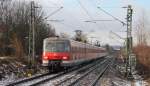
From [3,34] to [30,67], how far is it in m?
28.8

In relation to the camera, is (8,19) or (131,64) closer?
(131,64)

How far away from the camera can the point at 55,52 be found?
35.0 meters

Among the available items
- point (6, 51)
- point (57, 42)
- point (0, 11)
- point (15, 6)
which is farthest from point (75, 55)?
point (15, 6)

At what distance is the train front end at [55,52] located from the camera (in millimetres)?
34722

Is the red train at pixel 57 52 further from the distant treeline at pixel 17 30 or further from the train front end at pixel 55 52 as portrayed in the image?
the distant treeline at pixel 17 30

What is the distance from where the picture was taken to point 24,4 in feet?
307

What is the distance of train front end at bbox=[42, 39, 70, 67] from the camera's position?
34722 millimetres

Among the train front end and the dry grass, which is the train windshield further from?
the dry grass

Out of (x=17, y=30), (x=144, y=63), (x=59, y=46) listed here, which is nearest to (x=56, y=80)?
(x=59, y=46)

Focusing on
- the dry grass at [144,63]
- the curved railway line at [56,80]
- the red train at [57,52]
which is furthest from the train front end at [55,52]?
the dry grass at [144,63]

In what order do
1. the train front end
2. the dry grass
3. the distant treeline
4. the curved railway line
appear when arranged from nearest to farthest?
the curved railway line < the train front end < the dry grass < the distant treeline

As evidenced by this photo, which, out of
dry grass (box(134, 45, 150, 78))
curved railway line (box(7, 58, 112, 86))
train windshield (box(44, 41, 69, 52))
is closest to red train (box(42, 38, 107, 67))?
train windshield (box(44, 41, 69, 52))

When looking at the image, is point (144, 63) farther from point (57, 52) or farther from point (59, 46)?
point (57, 52)

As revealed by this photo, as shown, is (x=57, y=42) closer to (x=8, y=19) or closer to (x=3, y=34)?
(x=3, y=34)
